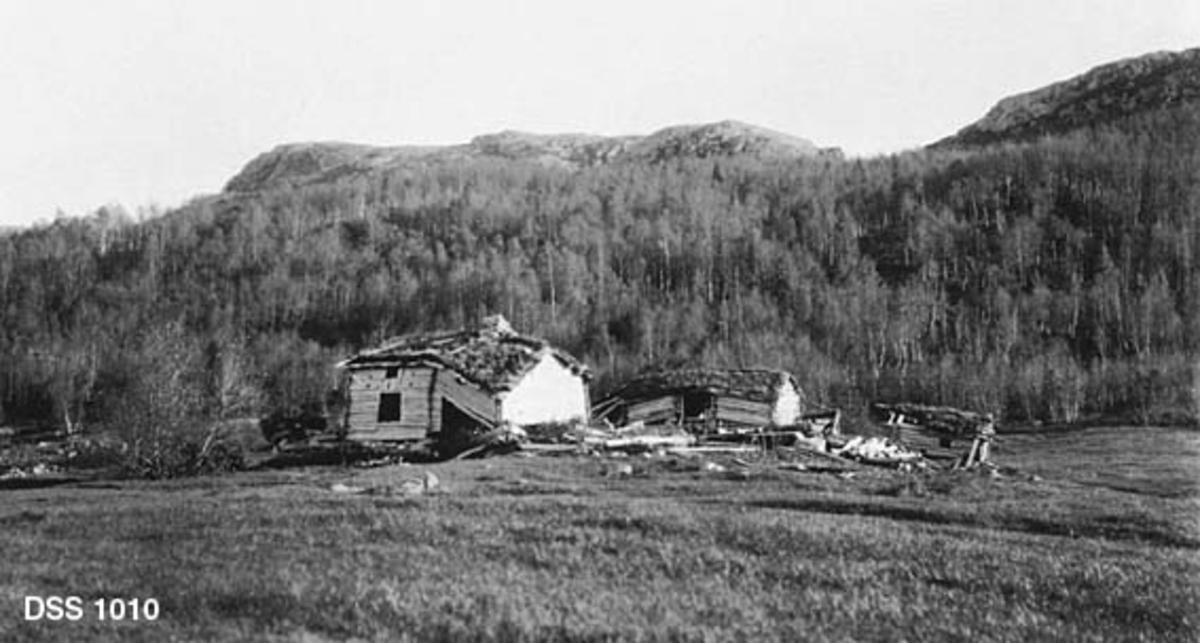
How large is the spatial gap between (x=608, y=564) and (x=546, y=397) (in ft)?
116

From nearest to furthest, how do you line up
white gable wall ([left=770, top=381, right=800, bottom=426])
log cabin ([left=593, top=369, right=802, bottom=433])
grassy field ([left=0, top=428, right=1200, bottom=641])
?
1. grassy field ([left=0, top=428, right=1200, bottom=641])
2. log cabin ([left=593, top=369, right=802, bottom=433])
3. white gable wall ([left=770, top=381, right=800, bottom=426])

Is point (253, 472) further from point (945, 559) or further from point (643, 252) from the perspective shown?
point (643, 252)

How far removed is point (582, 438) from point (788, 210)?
151116mm

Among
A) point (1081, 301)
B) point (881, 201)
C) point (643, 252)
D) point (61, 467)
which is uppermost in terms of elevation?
point (881, 201)

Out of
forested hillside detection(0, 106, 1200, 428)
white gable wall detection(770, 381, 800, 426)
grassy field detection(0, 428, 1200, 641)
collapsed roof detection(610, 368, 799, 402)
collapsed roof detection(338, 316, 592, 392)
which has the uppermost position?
forested hillside detection(0, 106, 1200, 428)

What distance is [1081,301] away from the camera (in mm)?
131125

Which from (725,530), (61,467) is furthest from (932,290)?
(725,530)

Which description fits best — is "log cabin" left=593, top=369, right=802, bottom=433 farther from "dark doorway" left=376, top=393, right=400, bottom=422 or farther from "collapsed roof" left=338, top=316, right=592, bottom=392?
"dark doorway" left=376, top=393, right=400, bottom=422

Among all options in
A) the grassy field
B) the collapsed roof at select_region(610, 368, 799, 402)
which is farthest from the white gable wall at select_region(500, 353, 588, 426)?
the grassy field

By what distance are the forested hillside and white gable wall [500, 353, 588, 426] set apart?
4529 cm

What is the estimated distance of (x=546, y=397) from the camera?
50.2 m

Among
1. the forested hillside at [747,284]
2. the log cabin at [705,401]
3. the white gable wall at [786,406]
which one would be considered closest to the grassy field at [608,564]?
the log cabin at [705,401]

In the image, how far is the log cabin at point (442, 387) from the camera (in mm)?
45688

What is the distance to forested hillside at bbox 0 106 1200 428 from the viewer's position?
11225cm
